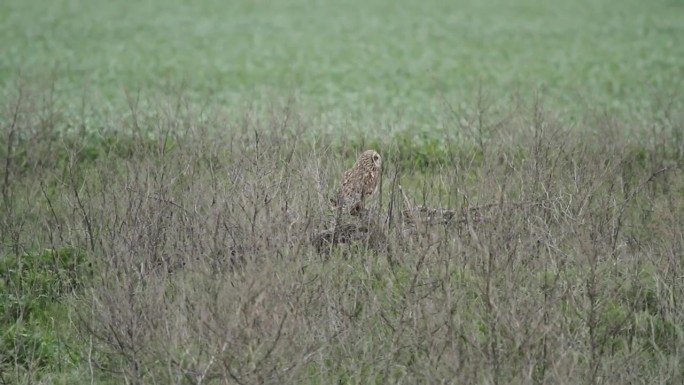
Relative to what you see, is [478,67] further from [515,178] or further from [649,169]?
[515,178]

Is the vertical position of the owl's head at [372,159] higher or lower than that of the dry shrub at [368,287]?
higher

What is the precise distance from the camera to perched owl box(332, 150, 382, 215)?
332 inches

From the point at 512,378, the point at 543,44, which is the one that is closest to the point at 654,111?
the point at 512,378

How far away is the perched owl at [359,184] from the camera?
332 inches

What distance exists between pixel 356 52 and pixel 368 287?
20.7m

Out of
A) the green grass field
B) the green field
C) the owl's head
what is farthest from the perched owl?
the green grass field

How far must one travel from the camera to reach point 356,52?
1067 inches

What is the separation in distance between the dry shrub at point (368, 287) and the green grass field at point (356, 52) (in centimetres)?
465

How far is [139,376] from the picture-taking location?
614 cm

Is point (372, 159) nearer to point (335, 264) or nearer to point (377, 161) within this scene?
point (377, 161)

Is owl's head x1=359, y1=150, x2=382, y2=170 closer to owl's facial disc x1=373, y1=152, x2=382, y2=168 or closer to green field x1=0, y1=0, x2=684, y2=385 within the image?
owl's facial disc x1=373, y1=152, x2=382, y2=168

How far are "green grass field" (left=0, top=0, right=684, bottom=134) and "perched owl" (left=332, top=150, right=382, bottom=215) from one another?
354cm

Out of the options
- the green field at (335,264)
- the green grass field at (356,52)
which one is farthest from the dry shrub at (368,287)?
the green grass field at (356,52)

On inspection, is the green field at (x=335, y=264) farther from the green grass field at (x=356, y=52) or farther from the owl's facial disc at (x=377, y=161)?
the green grass field at (x=356, y=52)
